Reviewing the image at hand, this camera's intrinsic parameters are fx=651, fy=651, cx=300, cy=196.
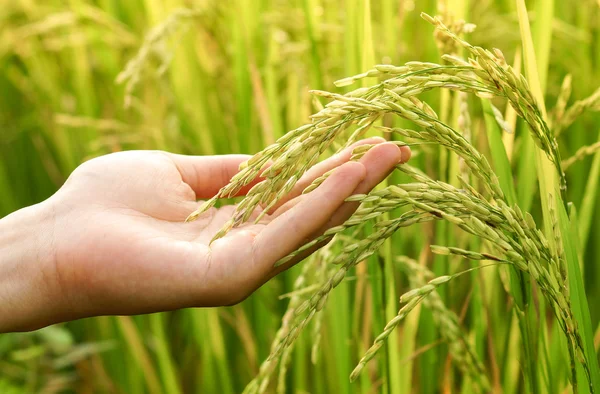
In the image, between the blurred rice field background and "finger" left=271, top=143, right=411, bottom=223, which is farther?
the blurred rice field background

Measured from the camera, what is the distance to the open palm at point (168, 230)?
97cm

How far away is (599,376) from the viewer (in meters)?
0.90

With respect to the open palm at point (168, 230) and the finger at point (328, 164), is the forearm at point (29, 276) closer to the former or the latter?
the open palm at point (168, 230)

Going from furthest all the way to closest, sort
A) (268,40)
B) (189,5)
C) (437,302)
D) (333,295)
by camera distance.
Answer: (189,5) < (268,40) < (333,295) < (437,302)

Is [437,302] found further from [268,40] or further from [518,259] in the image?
[268,40]

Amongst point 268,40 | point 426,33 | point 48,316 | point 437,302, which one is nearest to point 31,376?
point 48,316

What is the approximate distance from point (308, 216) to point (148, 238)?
31 centimetres

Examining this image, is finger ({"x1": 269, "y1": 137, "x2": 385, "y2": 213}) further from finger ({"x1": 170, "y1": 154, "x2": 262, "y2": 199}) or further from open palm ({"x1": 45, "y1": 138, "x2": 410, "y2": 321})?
finger ({"x1": 170, "y1": 154, "x2": 262, "y2": 199})

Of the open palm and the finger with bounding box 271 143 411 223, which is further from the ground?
the finger with bounding box 271 143 411 223

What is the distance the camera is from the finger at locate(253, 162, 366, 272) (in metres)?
0.95

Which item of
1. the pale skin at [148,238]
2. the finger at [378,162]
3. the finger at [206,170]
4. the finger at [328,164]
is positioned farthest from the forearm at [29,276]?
the finger at [378,162]

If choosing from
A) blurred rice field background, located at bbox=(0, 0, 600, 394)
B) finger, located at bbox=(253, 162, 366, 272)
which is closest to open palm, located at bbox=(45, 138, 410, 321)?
finger, located at bbox=(253, 162, 366, 272)

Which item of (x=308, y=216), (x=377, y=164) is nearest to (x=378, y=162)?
(x=377, y=164)

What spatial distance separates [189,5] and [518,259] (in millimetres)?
1898
